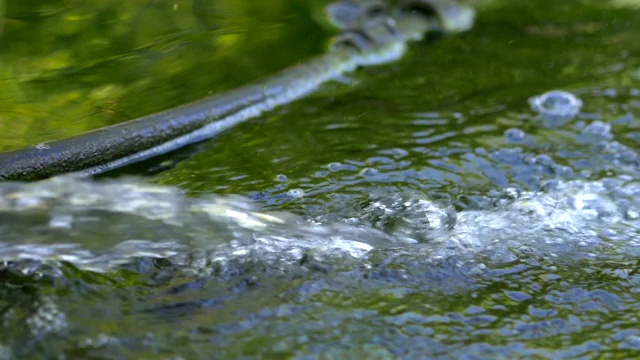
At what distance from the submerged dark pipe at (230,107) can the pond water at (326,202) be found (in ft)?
0.24

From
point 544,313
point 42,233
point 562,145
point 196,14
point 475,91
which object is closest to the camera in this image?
point 544,313

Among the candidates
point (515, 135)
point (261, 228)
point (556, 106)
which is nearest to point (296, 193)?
point (261, 228)

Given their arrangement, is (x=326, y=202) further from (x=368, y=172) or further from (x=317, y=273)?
(x=317, y=273)

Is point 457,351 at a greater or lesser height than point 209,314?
greater

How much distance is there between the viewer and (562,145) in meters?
3.10

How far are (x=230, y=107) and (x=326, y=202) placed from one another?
823 mm

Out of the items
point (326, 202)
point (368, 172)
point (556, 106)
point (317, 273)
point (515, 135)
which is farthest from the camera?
point (556, 106)

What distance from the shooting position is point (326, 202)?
2.61m

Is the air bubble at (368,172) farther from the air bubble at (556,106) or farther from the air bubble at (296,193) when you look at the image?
the air bubble at (556,106)

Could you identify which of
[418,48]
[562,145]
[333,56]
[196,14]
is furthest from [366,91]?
[196,14]

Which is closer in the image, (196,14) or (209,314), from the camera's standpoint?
(209,314)

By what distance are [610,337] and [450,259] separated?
47 cm

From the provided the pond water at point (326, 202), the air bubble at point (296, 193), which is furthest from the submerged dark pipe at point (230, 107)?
the air bubble at point (296, 193)

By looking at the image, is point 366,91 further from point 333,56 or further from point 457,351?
point 457,351
